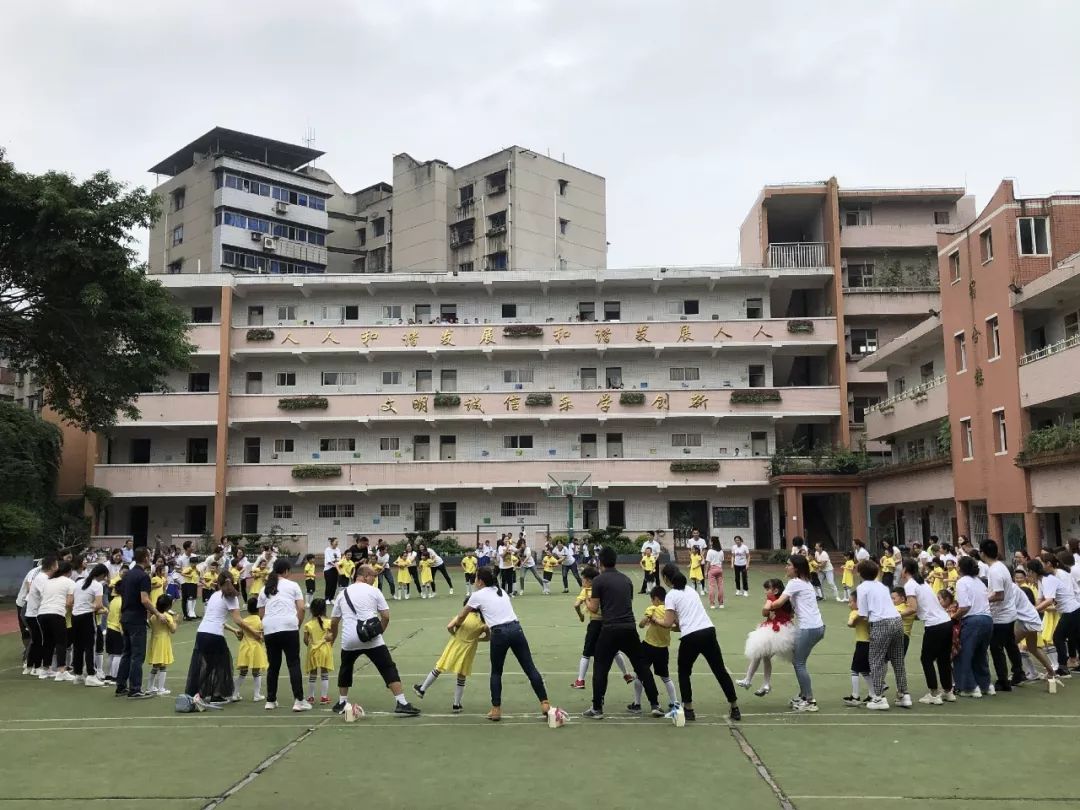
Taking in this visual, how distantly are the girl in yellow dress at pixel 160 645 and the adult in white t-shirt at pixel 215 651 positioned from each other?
0.97m

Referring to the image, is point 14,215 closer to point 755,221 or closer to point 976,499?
point 976,499

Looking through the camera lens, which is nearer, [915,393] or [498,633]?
[498,633]

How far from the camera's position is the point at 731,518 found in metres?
46.1

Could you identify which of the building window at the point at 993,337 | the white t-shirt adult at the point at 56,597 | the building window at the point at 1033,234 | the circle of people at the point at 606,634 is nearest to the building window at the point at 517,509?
the building window at the point at 993,337

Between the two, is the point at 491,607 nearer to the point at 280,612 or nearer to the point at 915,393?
the point at 280,612

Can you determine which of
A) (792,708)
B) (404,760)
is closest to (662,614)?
(792,708)

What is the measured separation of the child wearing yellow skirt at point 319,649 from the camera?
455 inches

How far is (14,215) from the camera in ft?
85.0

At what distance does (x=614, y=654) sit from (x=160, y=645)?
6.28 meters

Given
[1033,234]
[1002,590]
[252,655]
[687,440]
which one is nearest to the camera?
[1002,590]

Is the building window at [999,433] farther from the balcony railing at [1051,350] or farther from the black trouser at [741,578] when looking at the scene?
the black trouser at [741,578]

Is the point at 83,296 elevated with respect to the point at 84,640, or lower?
elevated

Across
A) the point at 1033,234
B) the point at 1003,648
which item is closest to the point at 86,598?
the point at 1003,648

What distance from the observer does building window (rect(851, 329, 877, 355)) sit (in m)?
47.7
